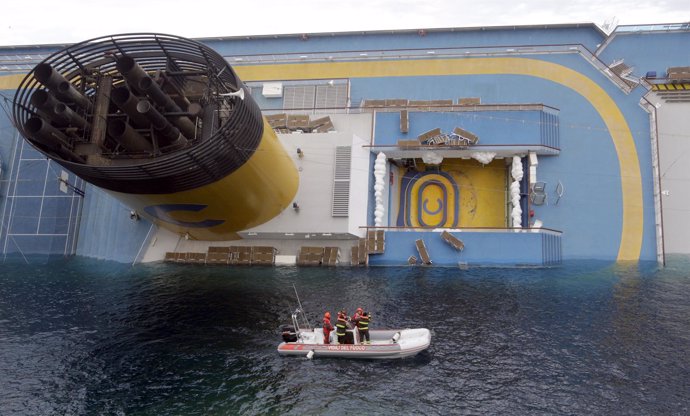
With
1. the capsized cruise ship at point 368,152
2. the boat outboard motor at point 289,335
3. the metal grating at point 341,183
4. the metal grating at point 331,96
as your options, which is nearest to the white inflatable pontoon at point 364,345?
the boat outboard motor at point 289,335

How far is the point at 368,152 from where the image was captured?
42.8 meters

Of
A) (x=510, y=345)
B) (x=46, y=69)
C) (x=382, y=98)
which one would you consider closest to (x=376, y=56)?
(x=382, y=98)

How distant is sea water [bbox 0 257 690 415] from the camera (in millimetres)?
19344

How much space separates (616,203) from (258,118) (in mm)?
28266

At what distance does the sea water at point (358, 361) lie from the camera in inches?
762

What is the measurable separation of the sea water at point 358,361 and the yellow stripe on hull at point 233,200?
4314mm

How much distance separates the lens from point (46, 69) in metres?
26.6

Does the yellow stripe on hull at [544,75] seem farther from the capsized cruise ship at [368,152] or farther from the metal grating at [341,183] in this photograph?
the metal grating at [341,183]

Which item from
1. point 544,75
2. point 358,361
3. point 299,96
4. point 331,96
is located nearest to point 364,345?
point 358,361

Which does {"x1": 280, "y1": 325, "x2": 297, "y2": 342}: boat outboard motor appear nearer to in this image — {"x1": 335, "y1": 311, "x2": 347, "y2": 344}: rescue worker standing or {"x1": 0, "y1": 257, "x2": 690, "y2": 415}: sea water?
{"x1": 0, "y1": 257, "x2": 690, "y2": 415}: sea water

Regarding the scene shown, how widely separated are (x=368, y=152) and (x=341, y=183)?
4.42m

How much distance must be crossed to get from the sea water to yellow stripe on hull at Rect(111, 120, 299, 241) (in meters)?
4.31

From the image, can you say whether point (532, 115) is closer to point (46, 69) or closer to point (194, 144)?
point (194, 144)

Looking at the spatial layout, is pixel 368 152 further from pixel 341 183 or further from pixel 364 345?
pixel 364 345
